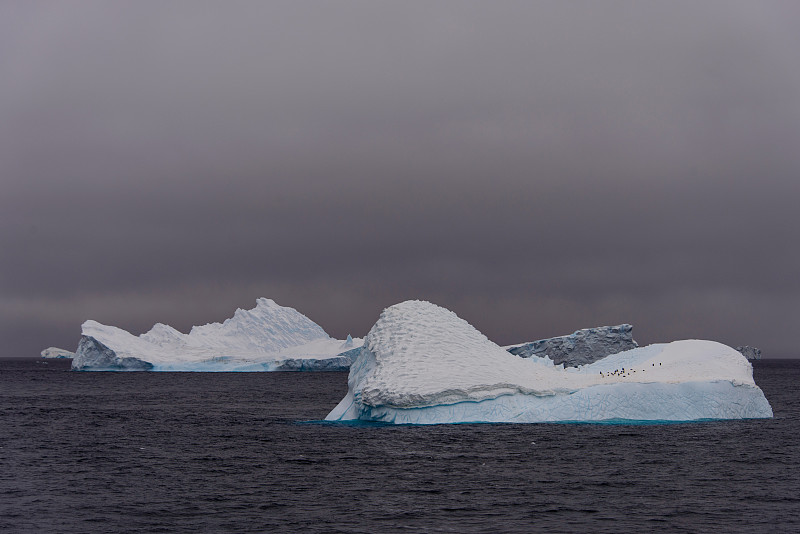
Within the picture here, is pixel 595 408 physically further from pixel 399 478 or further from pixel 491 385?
pixel 399 478

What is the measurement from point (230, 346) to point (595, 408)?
84.9 meters

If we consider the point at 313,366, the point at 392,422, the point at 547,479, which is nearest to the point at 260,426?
the point at 392,422

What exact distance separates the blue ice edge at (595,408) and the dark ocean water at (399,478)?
742 millimetres

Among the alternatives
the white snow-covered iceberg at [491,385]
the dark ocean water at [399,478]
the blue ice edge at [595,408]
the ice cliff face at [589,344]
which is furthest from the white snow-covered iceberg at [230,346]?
the blue ice edge at [595,408]

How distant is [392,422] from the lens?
34188 millimetres

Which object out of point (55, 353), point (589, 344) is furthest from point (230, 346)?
point (55, 353)

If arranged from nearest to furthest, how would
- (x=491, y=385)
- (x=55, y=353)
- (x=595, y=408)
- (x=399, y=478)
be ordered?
(x=399, y=478) → (x=491, y=385) → (x=595, y=408) → (x=55, y=353)

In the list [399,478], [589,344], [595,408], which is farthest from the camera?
[589,344]

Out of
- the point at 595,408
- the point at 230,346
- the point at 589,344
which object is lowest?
the point at 595,408

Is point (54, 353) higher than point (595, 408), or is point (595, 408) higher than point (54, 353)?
point (54, 353)

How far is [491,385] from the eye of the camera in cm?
3369

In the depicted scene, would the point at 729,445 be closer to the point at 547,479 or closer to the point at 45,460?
the point at 547,479

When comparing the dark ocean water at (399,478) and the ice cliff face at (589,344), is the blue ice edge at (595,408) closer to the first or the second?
the dark ocean water at (399,478)

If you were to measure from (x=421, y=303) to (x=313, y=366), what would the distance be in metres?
72.5
